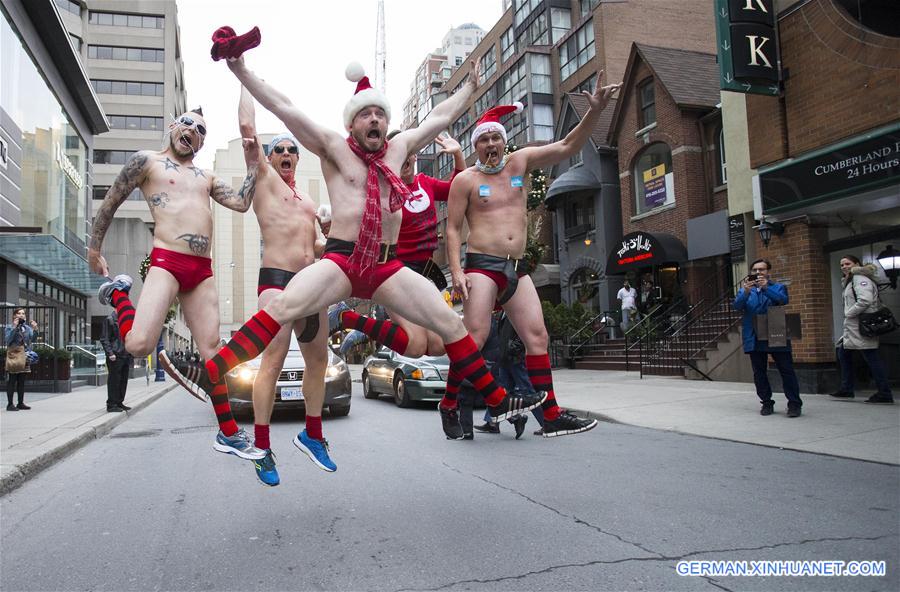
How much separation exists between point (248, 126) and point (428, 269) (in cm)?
159

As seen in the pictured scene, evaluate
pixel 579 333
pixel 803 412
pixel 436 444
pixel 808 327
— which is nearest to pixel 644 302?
pixel 579 333

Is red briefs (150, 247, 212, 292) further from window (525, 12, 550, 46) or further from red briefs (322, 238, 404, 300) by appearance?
window (525, 12, 550, 46)

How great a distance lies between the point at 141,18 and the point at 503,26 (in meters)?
35.3

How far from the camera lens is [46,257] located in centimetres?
2061

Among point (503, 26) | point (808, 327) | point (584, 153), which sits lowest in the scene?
point (808, 327)

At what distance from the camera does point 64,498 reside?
5617mm

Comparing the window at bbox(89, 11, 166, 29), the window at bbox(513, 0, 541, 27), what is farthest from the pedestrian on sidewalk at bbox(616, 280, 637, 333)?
the window at bbox(89, 11, 166, 29)

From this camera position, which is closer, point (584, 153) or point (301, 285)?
point (301, 285)

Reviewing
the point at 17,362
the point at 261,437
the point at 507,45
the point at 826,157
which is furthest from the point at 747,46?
the point at 507,45

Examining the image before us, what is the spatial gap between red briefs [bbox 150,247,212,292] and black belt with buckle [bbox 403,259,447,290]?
1.32 meters

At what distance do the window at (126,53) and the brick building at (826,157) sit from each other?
191 ft

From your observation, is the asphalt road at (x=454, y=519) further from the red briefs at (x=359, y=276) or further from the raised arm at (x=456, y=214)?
the raised arm at (x=456, y=214)

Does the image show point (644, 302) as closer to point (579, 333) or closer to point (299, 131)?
point (579, 333)

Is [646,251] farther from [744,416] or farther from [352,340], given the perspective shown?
[352,340]
